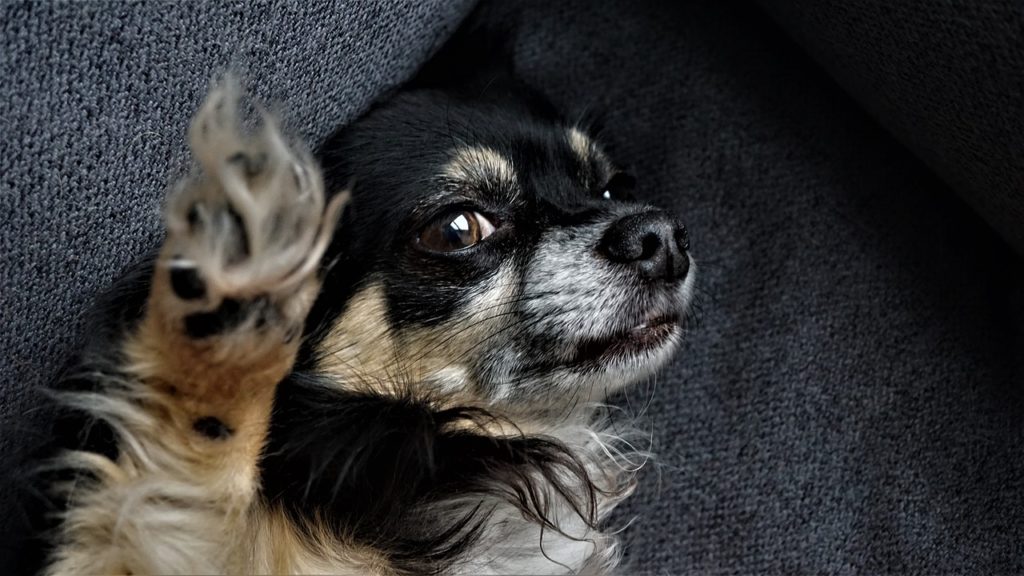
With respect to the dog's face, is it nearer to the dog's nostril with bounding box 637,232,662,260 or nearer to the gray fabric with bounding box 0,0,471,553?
the dog's nostril with bounding box 637,232,662,260

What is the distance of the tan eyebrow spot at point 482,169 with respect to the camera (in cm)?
127

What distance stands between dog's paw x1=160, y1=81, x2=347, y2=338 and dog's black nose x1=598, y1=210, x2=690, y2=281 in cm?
46

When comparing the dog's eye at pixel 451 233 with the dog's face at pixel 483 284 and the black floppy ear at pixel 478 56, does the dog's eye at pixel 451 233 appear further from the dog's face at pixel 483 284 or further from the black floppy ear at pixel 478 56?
the black floppy ear at pixel 478 56

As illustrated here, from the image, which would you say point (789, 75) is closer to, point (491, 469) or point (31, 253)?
point (491, 469)

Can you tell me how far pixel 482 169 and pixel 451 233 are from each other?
4.6 inches

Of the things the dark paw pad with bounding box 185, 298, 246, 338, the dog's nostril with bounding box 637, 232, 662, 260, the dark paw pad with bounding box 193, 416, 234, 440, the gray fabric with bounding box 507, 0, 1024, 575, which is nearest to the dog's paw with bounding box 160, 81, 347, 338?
the dark paw pad with bounding box 185, 298, 246, 338

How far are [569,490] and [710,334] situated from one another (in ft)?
1.47

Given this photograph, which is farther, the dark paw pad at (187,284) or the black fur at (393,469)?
the black fur at (393,469)

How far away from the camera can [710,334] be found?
1.55 m

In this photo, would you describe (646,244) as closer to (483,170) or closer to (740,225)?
(483,170)

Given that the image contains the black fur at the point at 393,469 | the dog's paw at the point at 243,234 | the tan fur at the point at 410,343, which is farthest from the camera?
the tan fur at the point at 410,343

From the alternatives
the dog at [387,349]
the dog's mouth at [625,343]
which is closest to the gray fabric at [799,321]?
the dog at [387,349]

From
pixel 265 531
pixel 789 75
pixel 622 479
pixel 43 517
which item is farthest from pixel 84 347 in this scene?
pixel 789 75

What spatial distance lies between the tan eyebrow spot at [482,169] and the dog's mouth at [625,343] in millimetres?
265
